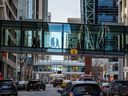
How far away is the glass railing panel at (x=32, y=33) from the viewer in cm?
5609

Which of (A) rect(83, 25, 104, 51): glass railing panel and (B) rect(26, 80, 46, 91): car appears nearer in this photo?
(A) rect(83, 25, 104, 51): glass railing panel

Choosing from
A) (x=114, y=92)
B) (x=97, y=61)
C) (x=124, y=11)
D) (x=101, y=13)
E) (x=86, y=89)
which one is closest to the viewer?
(x=86, y=89)

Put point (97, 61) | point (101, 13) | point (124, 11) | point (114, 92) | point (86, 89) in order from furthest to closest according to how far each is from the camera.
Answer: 1. point (101, 13)
2. point (97, 61)
3. point (124, 11)
4. point (114, 92)
5. point (86, 89)

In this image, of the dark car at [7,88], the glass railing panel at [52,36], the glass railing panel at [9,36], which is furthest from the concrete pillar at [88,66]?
the dark car at [7,88]

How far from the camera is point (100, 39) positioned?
57.6 m

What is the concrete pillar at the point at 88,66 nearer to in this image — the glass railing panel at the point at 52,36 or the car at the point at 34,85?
the car at the point at 34,85

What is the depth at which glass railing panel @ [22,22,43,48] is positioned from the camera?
184 ft

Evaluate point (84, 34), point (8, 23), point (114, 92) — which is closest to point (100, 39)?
point (84, 34)

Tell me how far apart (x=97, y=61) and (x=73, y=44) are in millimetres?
90858

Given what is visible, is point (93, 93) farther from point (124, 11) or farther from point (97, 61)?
point (97, 61)

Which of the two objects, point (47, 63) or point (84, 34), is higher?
point (84, 34)

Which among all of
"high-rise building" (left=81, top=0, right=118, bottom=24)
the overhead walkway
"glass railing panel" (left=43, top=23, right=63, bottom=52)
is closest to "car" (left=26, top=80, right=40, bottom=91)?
the overhead walkway

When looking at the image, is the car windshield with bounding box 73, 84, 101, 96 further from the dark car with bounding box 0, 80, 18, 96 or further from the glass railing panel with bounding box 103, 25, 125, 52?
the glass railing panel with bounding box 103, 25, 125, 52

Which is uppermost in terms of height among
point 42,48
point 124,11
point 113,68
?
point 124,11
